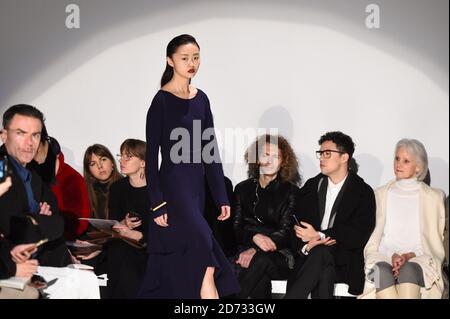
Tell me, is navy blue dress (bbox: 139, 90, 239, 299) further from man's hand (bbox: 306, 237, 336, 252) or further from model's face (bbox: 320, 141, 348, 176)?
model's face (bbox: 320, 141, 348, 176)

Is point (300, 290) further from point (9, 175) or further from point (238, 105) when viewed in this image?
point (9, 175)

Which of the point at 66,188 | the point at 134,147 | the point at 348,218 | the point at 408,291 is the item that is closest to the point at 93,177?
the point at 66,188

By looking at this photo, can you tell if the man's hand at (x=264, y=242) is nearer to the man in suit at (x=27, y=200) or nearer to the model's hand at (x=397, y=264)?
the model's hand at (x=397, y=264)

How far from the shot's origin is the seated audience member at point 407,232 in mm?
6523

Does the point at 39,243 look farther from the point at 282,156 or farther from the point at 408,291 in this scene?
the point at 408,291

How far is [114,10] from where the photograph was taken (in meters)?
7.25

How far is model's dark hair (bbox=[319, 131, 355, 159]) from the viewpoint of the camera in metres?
6.90

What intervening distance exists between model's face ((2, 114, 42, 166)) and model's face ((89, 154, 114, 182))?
904mm

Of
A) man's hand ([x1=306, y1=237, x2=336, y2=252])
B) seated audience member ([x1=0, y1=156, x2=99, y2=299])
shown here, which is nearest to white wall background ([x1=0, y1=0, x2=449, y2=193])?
man's hand ([x1=306, y1=237, x2=336, y2=252])

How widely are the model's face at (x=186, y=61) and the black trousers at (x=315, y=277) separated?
1504 millimetres

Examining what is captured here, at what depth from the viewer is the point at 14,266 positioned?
5809 millimetres

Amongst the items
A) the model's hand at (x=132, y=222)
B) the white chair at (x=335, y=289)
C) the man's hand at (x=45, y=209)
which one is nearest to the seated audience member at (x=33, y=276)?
the man's hand at (x=45, y=209)

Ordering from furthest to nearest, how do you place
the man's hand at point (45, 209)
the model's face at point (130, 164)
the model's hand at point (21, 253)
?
the model's face at point (130, 164) < the man's hand at point (45, 209) < the model's hand at point (21, 253)

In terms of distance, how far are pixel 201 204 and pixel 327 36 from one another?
1.68m
